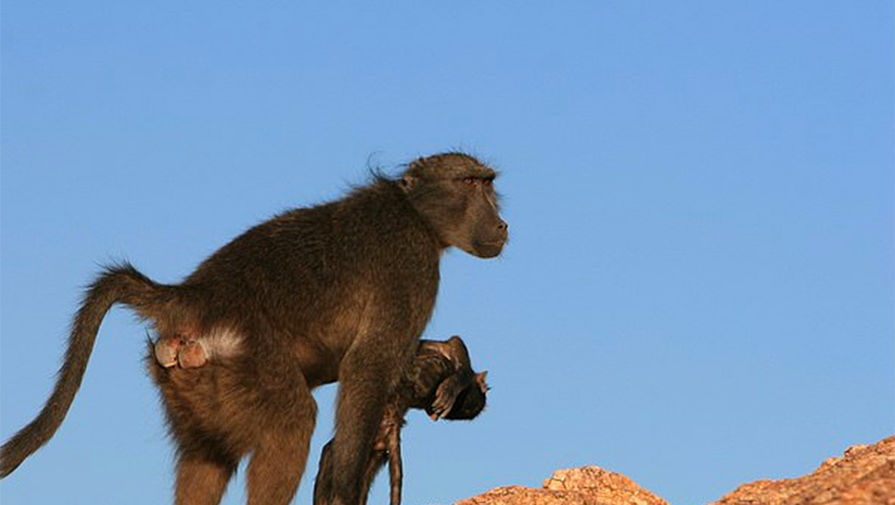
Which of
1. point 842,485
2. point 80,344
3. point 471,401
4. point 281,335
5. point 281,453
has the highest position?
point 471,401

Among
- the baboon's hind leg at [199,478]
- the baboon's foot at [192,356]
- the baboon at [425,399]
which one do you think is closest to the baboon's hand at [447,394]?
the baboon at [425,399]

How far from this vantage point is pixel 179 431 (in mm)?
7375

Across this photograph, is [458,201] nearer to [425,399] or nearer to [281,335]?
[425,399]

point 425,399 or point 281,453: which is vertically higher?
point 425,399

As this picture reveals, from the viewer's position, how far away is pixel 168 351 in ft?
22.9

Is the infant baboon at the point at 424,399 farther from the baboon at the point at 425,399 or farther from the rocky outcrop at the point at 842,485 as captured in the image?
the rocky outcrop at the point at 842,485

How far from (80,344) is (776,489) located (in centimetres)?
357

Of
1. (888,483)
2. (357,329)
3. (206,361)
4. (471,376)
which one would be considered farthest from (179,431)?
(888,483)

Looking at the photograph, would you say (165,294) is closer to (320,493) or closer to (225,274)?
(225,274)

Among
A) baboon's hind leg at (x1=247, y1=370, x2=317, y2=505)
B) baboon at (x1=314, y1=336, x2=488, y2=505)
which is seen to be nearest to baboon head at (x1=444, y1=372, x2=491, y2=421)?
baboon at (x1=314, y1=336, x2=488, y2=505)

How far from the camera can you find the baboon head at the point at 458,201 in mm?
8070

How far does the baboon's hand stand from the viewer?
310 inches

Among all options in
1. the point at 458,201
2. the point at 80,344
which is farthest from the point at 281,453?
the point at 458,201

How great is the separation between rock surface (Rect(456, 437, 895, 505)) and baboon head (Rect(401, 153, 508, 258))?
148cm
